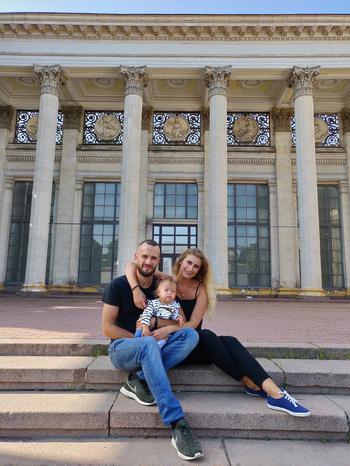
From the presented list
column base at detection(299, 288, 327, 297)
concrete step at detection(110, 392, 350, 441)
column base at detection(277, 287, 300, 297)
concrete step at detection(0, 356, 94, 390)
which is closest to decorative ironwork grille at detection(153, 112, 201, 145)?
column base at detection(277, 287, 300, 297)

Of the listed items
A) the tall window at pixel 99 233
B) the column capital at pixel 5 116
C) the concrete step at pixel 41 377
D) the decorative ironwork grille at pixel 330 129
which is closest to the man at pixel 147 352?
the concrete step at pixel 41 377

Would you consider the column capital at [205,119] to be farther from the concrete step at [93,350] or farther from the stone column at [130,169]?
the concrete step at [93,350]

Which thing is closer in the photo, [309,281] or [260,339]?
[260,339]

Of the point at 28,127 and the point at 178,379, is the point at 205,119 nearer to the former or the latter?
the point at 28,127

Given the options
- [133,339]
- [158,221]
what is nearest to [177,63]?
[158,221]

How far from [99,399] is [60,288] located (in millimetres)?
19701

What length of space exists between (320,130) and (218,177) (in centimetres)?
947

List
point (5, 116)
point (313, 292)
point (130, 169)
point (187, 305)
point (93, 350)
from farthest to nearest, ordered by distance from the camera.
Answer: point (5, 116) < point (130, 169) < point (313, 292) < point (93, 350) < point (187, 305)

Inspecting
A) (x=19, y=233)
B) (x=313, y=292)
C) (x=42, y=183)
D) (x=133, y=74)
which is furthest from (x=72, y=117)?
(x=313, y=292)

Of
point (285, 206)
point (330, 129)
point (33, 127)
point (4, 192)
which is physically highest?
point (330, 129)

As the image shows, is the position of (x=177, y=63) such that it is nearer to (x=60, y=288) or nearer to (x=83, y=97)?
(x=83, y=97)

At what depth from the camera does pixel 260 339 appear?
21.9ft

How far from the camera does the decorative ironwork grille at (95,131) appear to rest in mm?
25000

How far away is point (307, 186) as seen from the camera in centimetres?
2002
